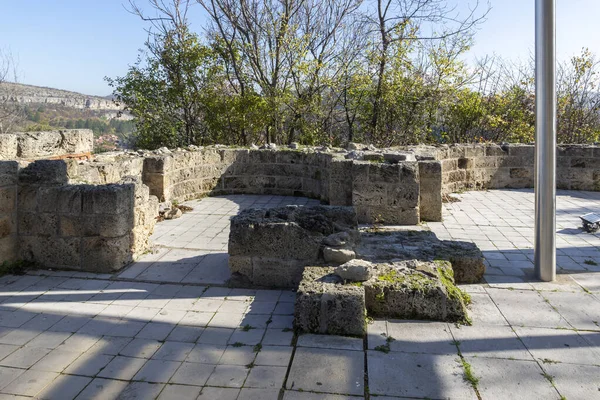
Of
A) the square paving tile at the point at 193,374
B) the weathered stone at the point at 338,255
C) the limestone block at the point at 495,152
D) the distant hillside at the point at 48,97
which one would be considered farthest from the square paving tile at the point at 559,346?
the distant hillside at the point at 48,97

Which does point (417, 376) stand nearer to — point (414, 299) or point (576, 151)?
point (414, 299)

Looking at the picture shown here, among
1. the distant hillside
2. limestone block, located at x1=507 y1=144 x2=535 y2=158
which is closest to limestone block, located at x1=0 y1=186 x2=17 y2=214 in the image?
limestone block, located at x1=507 y1=144 x2=535 y2=158

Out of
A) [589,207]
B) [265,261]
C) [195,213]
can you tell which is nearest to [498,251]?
[265,261]

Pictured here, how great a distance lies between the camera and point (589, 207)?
346 inches

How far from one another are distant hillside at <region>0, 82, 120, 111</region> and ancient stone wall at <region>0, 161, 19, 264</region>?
15.8 metres

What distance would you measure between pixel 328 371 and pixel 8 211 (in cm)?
410

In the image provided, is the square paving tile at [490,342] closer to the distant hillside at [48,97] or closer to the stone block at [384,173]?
the stone block at [384,173]

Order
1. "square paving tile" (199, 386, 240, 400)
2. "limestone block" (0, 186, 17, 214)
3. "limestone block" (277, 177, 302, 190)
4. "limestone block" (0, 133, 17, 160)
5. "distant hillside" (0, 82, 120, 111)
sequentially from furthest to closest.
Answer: "distant hillside" (0, 82, 120, 111) → "limestone block" (277, 177, 302, 190) → "limestone block" (0, 133, 17, 160) → "limestone block" (0, 186, 17, 214) → "square paving tile" (199, 386, 240, 400)

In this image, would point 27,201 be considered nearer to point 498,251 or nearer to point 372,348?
point 372,348

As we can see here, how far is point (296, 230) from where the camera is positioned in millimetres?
4680

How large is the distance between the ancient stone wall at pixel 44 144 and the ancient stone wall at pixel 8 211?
1.53 metres

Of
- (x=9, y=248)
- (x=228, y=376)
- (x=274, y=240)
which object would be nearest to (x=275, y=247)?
(x=274, y=240)

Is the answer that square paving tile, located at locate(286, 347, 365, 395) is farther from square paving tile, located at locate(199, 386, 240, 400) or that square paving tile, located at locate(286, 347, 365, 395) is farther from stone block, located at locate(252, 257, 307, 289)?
stone block, located at locate(252, 257, 307, 289)

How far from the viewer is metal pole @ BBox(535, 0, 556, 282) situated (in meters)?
4.45
